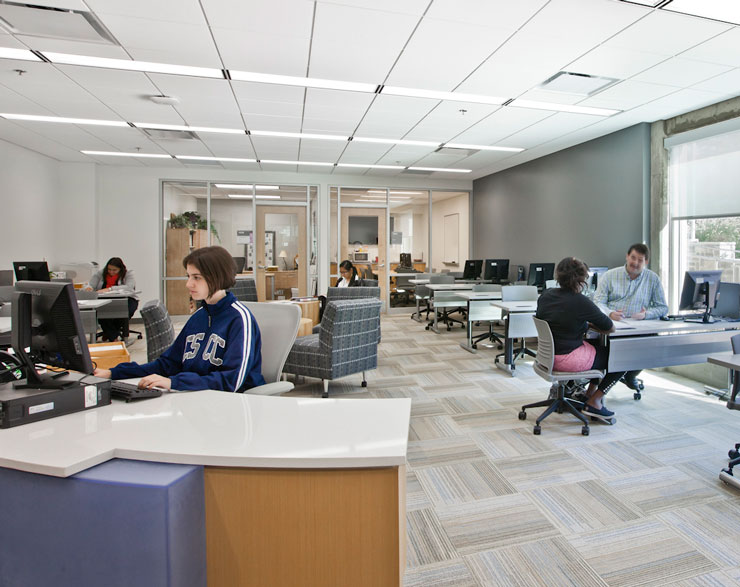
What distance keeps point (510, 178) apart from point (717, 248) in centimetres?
419

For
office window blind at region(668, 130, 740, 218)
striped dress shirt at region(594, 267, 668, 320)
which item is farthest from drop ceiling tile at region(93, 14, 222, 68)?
office window blind at region(668, 130, 740, 218)

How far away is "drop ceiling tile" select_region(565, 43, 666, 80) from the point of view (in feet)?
11.5

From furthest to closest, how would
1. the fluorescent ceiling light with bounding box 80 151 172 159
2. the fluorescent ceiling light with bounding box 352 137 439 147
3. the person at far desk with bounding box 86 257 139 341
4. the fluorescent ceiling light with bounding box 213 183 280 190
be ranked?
the fluorescent ceiling light with bounding box 213 183 280 190 → the fluorescent ceiling light with bounding box 80 151 172 159 → the fluorescent ceiling light with bounding box 352 137 439 147 → the person at far desk with bounding box 86 257 139 341

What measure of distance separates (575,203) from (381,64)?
13.8ft

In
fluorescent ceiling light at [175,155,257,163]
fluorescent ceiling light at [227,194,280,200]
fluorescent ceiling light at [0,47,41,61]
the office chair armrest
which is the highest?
fluorescent ceiling light at [175,155,257,163]

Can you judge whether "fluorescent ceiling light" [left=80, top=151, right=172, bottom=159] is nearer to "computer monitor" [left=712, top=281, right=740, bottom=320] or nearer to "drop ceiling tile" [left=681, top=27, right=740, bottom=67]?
"drop ceiling tile" [left=681, top=27, right=740, bottom=67]

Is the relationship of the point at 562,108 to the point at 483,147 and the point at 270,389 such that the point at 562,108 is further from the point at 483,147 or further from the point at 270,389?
the point at 270,389

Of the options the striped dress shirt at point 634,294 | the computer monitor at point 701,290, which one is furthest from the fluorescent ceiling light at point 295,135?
the computer monitor at point 701,290

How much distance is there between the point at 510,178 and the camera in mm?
8445

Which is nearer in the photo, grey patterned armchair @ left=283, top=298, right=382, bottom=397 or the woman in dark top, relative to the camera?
the woman in dark top

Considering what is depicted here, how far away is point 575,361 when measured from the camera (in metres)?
3.29

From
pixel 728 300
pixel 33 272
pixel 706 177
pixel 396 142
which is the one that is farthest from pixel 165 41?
pixel 706 177

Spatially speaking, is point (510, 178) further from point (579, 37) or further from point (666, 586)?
point (666, 586)

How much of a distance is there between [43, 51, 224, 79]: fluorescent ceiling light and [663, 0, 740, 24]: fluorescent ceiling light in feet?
11.5
